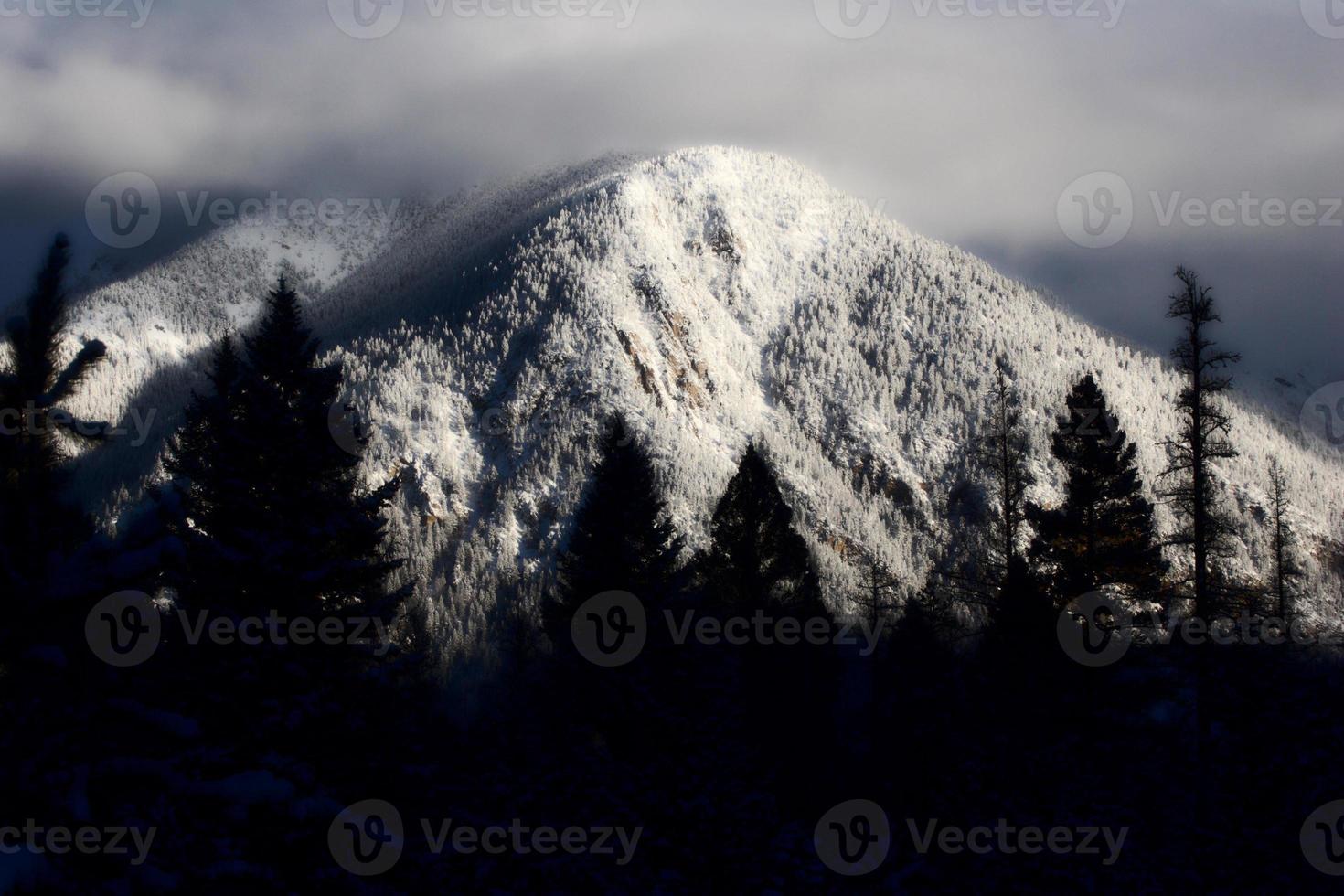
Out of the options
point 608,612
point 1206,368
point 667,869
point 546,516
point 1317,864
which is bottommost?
point 667,869

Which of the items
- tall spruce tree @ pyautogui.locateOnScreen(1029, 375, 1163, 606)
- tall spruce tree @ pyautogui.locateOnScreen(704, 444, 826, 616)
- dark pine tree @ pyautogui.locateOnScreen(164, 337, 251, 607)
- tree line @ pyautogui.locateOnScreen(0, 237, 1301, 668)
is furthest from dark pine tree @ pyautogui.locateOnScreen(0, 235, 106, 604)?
tall spruce tree @ pyautogui.locateOnScreen(704, 444, 826, 616)

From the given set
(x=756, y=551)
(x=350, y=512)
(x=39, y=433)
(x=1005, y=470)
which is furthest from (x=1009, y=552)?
(x=39, y=433)

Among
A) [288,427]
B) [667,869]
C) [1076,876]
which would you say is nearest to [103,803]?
[288,427]

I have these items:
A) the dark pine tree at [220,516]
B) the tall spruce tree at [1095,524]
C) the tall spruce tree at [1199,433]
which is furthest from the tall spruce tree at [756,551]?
the dark pine tree at [220,516]

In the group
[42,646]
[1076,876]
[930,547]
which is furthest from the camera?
[930,547]

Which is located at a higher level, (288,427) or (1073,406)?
(1073,406)

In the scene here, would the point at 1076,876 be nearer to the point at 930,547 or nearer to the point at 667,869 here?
the point at 667,869

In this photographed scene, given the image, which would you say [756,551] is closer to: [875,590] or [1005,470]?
[1005,470]
